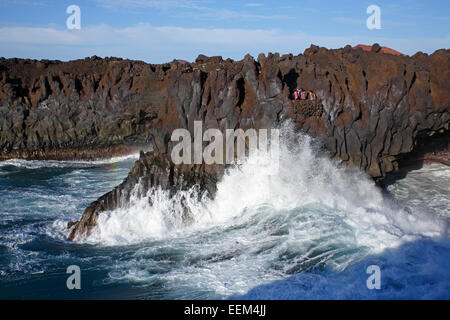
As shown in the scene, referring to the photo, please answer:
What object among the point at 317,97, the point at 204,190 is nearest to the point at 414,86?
the point at 317,97

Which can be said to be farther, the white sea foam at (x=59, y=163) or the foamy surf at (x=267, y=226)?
the white sea foam at (x=59, y=163)

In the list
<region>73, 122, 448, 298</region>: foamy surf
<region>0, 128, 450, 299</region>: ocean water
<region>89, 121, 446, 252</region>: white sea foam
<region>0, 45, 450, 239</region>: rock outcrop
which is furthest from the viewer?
<region>0, 45, 450, 239</region>: rock outcrop

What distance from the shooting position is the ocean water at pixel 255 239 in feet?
18.7

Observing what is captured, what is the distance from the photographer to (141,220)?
8.43 m

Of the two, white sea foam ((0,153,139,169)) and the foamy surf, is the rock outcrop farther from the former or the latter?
white sea foam ((0,153,139,169))

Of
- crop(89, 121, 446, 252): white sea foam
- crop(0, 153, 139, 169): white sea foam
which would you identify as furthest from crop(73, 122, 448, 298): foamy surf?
crop(0, 153, 139, 169): white sea foam

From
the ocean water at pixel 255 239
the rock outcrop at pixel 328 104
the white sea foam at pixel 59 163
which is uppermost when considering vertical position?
the rock outcrop at pixel 328 104

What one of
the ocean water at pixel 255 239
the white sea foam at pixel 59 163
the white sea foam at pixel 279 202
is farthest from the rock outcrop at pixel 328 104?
the white sea foam at pixel 59 163

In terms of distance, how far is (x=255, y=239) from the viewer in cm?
738

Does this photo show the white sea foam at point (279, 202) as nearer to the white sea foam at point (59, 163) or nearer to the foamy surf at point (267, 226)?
the foamy surf at point (267, 226)

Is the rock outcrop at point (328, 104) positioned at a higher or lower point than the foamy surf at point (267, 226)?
higher

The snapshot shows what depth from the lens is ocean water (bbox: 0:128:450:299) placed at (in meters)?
5.70
